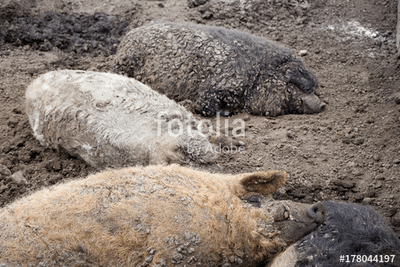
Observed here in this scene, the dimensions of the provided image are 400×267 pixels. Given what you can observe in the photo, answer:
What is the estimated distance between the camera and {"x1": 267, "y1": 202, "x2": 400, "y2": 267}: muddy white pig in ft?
6.40

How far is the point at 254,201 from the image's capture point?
2.43 meters

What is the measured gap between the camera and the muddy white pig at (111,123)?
3432mm

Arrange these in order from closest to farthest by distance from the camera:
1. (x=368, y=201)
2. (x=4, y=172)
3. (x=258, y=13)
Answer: (x=368, y=201) < (x=4, y=172) < (x=258, y=13)

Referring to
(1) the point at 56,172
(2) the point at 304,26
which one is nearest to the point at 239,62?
(2) the point at 304,26

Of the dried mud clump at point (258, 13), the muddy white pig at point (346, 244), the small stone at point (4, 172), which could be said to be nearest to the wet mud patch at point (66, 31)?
the dried mud clump at point (258, 13)

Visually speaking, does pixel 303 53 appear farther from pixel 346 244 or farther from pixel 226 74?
pixel 346 244

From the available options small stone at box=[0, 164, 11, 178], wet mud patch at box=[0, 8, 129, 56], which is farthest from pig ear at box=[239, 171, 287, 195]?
wet mud patch at box=[0, 8, 129, 56]

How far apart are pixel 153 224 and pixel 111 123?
1585 millimetres

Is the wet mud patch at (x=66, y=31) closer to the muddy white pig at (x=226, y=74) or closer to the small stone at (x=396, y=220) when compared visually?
the muddy white pig at (x=226, y=74)

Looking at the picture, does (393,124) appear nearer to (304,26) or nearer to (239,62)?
(239,62)

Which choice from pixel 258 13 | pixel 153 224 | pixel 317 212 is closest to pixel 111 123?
pixel 153 224

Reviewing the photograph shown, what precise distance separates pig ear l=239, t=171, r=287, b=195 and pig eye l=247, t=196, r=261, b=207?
0.06m

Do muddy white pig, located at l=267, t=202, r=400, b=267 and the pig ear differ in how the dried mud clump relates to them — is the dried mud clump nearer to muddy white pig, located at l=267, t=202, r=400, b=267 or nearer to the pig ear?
the pig ear

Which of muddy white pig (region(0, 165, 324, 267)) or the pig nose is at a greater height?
the pig nose
